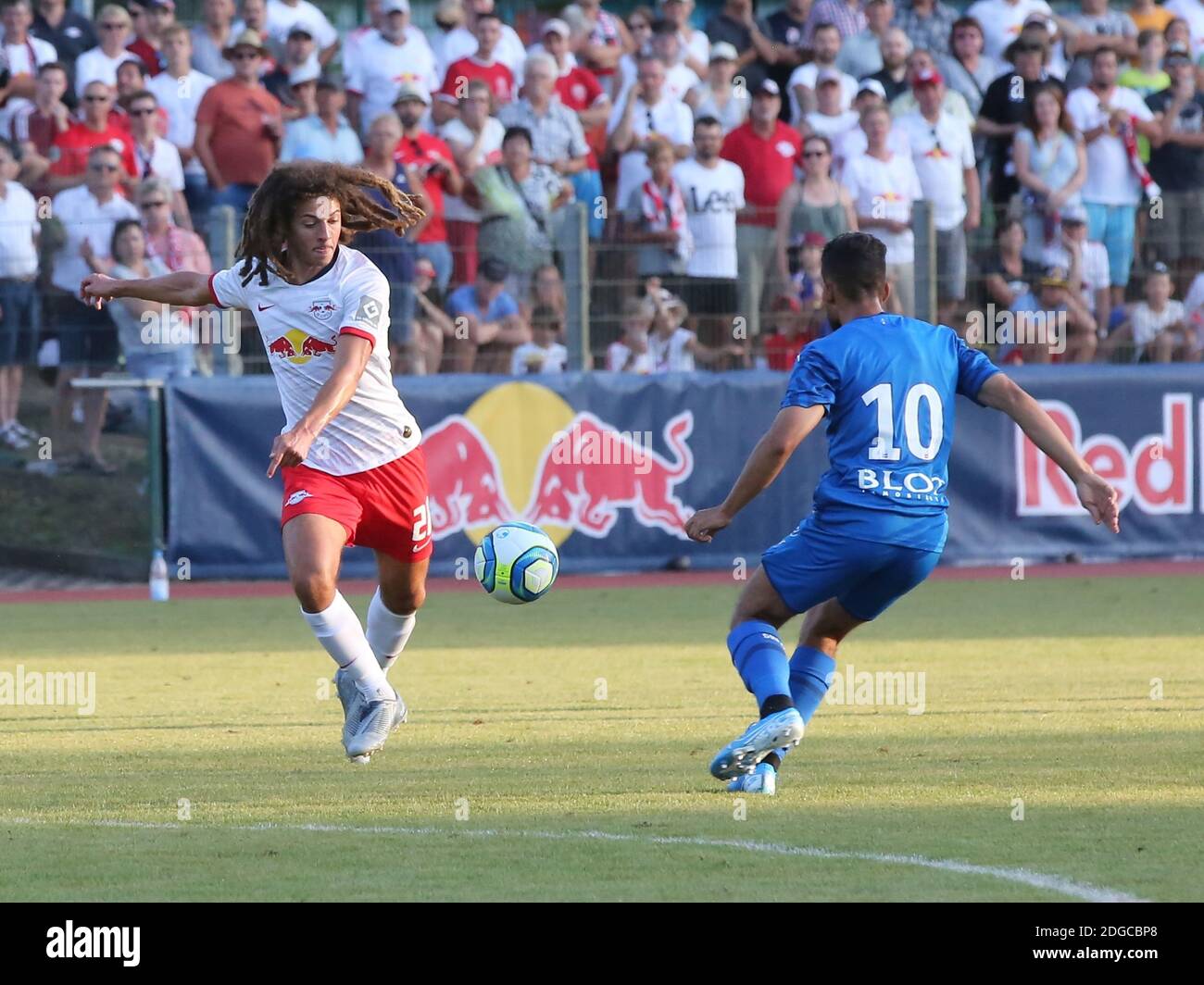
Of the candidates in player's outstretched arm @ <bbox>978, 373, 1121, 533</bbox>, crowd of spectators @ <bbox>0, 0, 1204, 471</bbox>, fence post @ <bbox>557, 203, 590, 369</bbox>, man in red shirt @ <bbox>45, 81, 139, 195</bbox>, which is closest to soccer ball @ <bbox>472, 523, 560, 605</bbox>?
player's outstretched arm @ <bbox>978, 373, 1121, 533</bbox>

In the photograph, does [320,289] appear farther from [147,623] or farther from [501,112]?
[501,112]

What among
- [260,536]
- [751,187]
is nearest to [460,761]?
[260,536]

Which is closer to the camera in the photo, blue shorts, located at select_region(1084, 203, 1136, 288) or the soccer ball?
the soccer ball

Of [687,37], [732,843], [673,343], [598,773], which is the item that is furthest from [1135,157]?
[732,843]

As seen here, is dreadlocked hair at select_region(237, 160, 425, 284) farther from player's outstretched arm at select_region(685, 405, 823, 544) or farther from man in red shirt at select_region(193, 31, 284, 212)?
man in red shirt at select_region(193, 31, 284, 212)

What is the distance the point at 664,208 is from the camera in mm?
16406

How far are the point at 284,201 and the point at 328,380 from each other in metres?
0.78

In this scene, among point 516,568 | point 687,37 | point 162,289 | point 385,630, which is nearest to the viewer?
point 162,289

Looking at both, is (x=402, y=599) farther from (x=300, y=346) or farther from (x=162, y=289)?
(x=162, y=289)

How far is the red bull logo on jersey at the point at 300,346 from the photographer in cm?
784

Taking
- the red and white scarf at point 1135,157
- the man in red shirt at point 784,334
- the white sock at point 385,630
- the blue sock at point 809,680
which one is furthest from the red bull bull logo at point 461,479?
the blue sock at point 809,680

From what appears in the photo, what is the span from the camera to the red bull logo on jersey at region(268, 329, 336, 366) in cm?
784

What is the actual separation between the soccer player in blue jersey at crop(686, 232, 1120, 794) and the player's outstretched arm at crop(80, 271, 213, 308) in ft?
8.46

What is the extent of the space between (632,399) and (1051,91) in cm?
486
